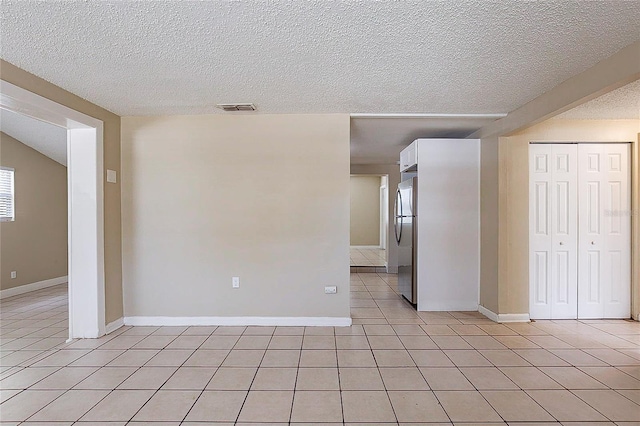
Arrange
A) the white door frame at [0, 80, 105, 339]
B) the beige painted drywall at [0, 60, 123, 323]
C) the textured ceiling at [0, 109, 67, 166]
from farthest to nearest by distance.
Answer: the textured ceiling at [0, 109, 67, 166], the beige painted drywall at [0, 60, 123, 323], the white door frame at [0, 80, 105, 339]

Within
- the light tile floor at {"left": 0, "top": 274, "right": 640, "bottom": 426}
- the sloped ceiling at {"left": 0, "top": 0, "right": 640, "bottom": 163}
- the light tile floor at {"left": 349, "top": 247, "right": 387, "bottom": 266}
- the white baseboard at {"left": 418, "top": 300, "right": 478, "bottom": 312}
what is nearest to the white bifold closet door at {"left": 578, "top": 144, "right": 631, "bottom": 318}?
the light tile floor at {"left": 0, "top": 274, "right": 640, "bottom": 426}

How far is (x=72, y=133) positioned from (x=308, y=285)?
2833mm

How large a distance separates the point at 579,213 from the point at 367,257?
534cm

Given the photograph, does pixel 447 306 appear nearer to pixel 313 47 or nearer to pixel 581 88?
pixel 581 88

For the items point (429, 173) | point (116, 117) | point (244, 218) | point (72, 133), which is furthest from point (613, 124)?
point (72, 133)

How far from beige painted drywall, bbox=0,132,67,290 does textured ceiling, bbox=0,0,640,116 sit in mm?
3323

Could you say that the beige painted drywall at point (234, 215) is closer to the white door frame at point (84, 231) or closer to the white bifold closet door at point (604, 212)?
the white door frame at point (84, 231)

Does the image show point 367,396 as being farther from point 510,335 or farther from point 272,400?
point 510,335

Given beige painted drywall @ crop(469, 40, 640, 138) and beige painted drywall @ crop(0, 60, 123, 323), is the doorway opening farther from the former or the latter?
beige painted drywall @ crop(0, 60, 123, 323)

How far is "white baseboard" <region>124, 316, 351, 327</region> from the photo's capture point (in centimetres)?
362

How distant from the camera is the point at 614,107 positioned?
3.29m

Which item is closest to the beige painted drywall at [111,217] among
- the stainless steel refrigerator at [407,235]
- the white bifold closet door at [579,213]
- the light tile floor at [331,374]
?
the light tile floor at [331,374]

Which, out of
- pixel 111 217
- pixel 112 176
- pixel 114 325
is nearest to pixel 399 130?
pixel 112 176

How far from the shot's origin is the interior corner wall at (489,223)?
12.4 ft
